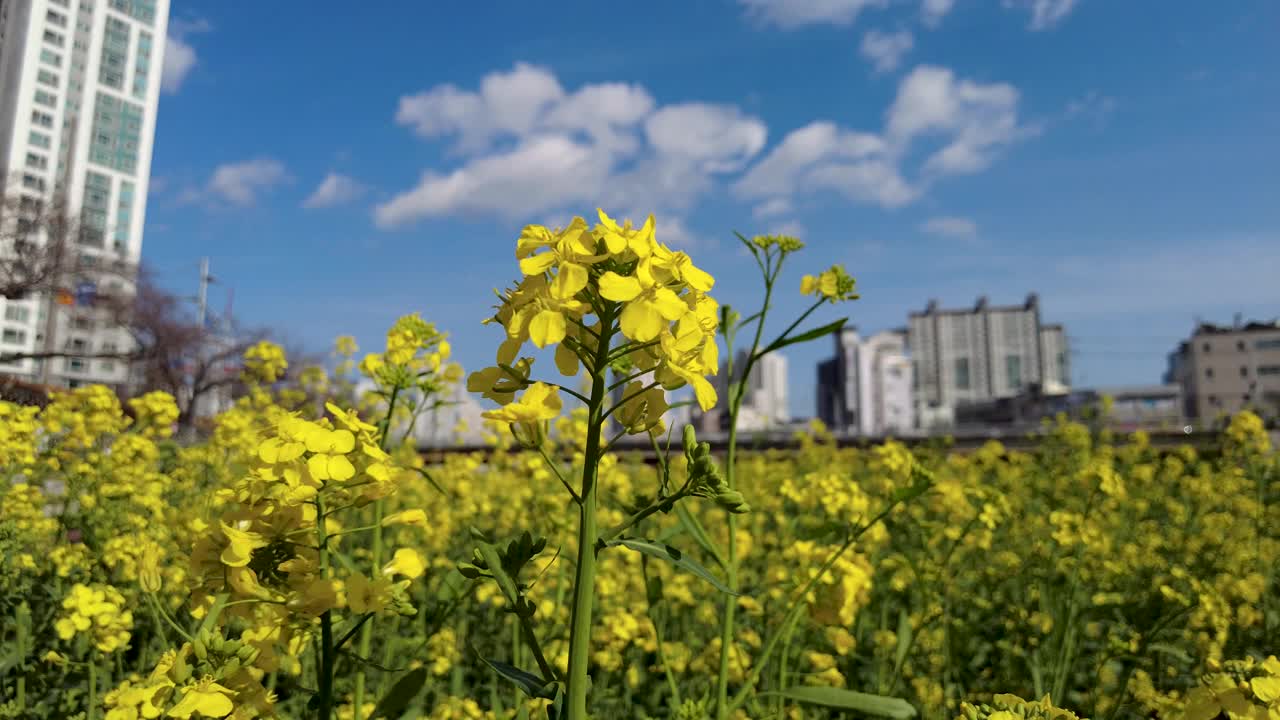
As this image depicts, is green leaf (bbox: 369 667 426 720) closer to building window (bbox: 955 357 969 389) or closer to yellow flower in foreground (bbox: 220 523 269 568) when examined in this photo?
yellow flower in foreground (bbox: 220 523 269 568)

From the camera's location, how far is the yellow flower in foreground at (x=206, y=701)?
102cm

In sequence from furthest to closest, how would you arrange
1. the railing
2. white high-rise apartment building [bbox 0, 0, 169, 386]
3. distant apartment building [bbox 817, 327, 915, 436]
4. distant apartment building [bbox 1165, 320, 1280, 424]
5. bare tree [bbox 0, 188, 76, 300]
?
distant apartment building [bbox 817, 327, 915, 436] < distant apartment building [bbox 1165, 320, 1280, 424] < white high-rise apartment building [bbox 0, 0, 169, 386] < the railing < bare tree [bbox 0, 188, 76, 300]

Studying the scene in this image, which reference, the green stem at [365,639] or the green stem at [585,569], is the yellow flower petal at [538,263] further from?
the green stem at [365,639]

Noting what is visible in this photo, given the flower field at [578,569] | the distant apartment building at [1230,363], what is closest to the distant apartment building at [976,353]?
the distant apartment building at [1230,363]

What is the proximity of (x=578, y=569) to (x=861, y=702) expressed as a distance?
0.74 metres

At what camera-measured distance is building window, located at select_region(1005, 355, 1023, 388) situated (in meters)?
128

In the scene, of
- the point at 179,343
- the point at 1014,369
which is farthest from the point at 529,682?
the point at 1014,369

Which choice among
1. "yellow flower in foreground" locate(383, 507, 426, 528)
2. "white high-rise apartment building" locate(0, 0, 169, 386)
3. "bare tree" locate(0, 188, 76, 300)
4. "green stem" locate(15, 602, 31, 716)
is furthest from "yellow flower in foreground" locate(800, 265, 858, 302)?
"white high-rise apartment building" locate(0, 0, 169, 386)

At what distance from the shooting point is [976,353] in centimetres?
13012

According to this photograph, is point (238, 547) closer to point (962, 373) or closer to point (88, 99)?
point (88, 99)

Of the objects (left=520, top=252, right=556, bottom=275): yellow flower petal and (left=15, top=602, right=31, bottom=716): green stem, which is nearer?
(left=520, top=252, right=556, bottom=275): yellow flower petal

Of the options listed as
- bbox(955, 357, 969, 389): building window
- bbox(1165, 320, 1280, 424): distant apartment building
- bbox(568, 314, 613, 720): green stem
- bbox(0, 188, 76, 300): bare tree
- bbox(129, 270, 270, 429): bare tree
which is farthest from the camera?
bbox(955, 357, 969, 389): building window

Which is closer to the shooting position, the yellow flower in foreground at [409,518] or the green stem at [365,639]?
the yellow flower in foreground at [409,518]

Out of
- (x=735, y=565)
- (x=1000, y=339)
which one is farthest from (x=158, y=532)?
(x=1000, y=339)
